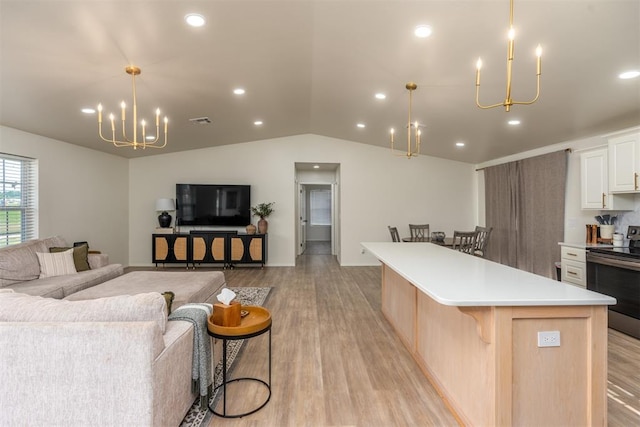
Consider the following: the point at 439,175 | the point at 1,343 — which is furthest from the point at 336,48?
the point at 439,175

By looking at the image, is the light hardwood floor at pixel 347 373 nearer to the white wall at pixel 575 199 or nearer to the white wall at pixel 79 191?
the white wall at pixel 575 199

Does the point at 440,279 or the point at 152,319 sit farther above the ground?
the point at 440,279

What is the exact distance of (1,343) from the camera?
1.52 metres

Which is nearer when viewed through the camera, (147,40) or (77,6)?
(77,6)

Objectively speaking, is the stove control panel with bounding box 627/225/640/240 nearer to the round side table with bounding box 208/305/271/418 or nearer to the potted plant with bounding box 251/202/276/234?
the round side table with bounding box 208/305/271/418

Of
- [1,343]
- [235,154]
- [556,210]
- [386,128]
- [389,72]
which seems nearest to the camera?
[1,343]

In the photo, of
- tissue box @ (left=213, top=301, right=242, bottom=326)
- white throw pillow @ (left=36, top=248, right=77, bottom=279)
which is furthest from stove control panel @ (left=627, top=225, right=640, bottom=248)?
white throw pillow @ (left=36, top=248, right=77, bottom=279)

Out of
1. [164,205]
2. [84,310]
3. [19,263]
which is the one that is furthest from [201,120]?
[84,310]

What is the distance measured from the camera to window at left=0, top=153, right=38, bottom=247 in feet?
14.4

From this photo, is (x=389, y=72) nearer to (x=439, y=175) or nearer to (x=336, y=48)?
(x=336, y=48)

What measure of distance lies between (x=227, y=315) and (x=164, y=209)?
5.38 metres

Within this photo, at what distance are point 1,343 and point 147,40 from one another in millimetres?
2464

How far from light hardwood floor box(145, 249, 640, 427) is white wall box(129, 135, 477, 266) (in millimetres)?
3024

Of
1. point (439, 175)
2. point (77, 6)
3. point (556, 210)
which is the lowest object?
point (556, 210)
